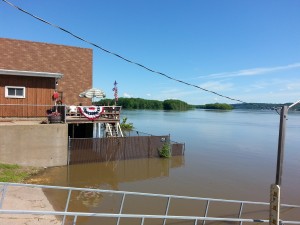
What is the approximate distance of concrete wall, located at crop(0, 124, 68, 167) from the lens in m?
15.7

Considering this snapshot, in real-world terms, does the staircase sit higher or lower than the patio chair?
lower

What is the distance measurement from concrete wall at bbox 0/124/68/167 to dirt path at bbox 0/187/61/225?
4387 mm

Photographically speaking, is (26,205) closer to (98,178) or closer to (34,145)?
(98,178)

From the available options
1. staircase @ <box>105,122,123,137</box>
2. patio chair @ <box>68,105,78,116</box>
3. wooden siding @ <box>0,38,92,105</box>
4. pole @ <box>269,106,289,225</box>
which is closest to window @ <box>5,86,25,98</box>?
patio chair @ <box>68,105,78,116</box>

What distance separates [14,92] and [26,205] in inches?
420

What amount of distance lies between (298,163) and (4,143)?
19719 mm

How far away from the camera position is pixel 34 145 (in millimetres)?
16438

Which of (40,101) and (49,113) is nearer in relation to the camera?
(49,113)

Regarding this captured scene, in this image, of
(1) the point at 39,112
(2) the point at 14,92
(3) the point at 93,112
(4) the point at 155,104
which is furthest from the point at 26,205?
(4) the point at 155,104

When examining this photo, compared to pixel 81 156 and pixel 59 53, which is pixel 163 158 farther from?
pixel 59 53

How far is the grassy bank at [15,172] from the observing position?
44.2ft

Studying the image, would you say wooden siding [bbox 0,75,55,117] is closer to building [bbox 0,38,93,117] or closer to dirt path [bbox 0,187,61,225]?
building [bbox 0,38,93,117]

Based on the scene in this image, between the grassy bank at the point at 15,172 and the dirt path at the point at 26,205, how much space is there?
69.9 inches

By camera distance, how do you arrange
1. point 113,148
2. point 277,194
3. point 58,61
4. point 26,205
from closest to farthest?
point 277,194 < point 26,205 < point 113,148 < point 58,61
